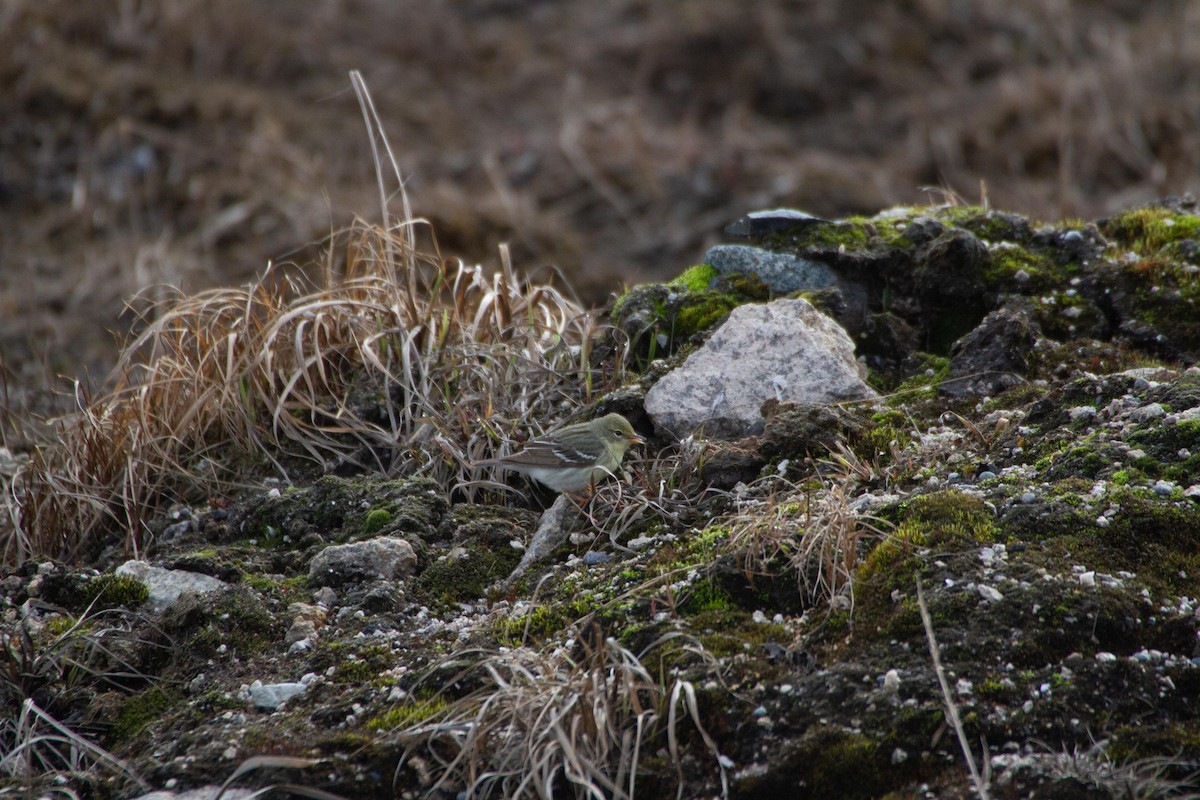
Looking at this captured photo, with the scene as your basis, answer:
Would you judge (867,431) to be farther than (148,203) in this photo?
No

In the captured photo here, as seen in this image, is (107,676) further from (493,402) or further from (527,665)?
(493,402)

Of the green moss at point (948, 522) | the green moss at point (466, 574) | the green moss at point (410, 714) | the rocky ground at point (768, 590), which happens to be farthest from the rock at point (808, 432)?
the green moss at point (410, 714)

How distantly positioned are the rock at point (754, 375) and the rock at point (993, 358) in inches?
16.4

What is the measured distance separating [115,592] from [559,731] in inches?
83.6

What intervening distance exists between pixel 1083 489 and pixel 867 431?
0.94m

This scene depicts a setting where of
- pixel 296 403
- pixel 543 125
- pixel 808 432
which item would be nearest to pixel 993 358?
pixel 808 432

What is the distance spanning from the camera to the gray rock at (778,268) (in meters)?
5.23

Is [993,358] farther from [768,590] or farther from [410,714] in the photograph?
[410,714]

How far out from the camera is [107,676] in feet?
11.8

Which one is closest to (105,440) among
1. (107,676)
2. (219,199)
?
(107,676)

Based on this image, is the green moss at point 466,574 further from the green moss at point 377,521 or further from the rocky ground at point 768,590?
the green moss at point 377,521

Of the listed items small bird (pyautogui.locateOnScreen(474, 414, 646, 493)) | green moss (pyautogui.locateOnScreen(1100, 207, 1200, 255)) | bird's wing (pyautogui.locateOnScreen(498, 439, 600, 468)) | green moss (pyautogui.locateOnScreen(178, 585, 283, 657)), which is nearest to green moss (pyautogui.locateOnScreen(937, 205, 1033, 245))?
green moss (pyautogui.locateOnScreen(1100, 207, 1200, 255))

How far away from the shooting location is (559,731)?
8.91 feet

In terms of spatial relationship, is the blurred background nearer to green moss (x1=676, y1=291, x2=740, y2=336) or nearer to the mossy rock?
green moss (x1=676, y1=291, x2=740, y2=336)
